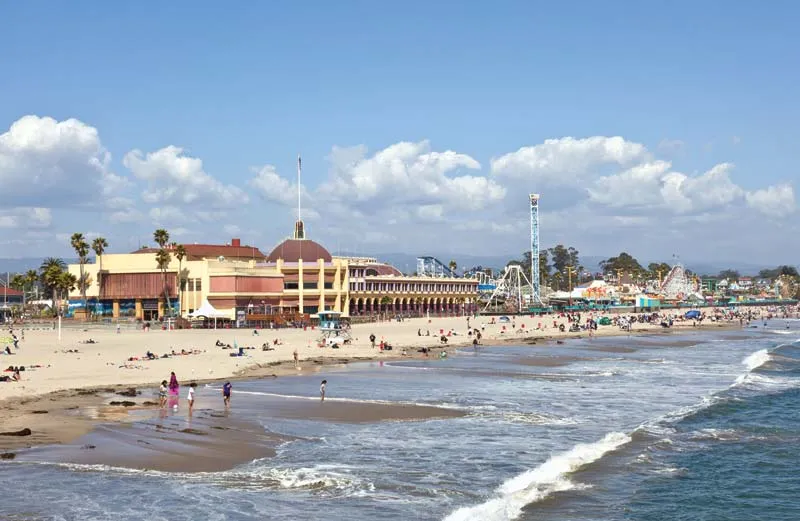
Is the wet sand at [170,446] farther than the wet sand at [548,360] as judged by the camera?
No

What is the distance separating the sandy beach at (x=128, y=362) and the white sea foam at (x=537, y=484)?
432 inches

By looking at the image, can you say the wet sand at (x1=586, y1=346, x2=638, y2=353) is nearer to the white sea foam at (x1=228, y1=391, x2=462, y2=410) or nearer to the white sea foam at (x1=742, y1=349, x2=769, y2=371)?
the white sea foam at (x1=742, y1=349, x2=769, y2=371)

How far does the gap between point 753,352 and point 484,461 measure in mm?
58573

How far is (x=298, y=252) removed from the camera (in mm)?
117000

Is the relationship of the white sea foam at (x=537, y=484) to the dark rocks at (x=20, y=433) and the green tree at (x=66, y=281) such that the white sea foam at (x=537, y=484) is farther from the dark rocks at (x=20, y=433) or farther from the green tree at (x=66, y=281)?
the green tree at (x=66, y=281)

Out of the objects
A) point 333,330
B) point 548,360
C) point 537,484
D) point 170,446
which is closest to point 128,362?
point 170,446

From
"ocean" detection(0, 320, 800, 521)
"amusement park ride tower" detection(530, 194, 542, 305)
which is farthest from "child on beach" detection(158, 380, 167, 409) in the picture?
"amusement park ride tower" detection(530, 194, 542, 305)

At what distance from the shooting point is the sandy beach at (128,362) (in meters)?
30.8

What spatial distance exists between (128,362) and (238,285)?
52804mm

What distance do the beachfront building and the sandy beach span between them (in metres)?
13.2

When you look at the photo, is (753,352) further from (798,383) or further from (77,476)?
(77,476)

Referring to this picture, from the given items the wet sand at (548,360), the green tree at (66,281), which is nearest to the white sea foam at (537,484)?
the wet sand at (548,360)

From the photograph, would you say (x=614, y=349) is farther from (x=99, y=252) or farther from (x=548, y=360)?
(x=99, y=252)

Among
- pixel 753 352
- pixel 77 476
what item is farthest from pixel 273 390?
pixel 753 352
